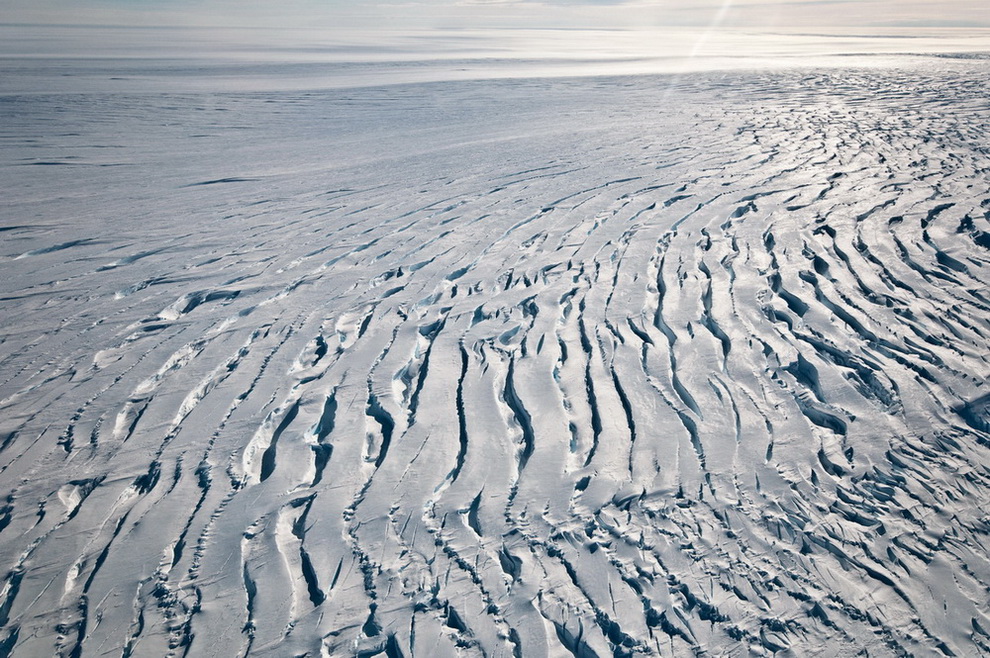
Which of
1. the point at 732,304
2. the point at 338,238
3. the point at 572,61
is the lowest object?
the point at 572,61

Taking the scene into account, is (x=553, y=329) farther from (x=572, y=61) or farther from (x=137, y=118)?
(x=572, y=61)

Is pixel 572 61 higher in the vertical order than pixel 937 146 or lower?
lower

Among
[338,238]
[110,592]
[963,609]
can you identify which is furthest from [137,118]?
[963,609]

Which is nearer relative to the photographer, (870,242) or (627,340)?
(627,340)

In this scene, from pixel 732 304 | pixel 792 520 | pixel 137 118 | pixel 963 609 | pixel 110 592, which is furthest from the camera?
pixel 137 118

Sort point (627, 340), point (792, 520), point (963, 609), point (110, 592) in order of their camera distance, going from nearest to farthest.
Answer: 1. point (963, 609)
2. point (110, 592)
3. point (792, 520)
4. point (627, 340)

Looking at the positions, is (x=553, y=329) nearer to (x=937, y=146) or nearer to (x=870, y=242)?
(x=870, y=242)
